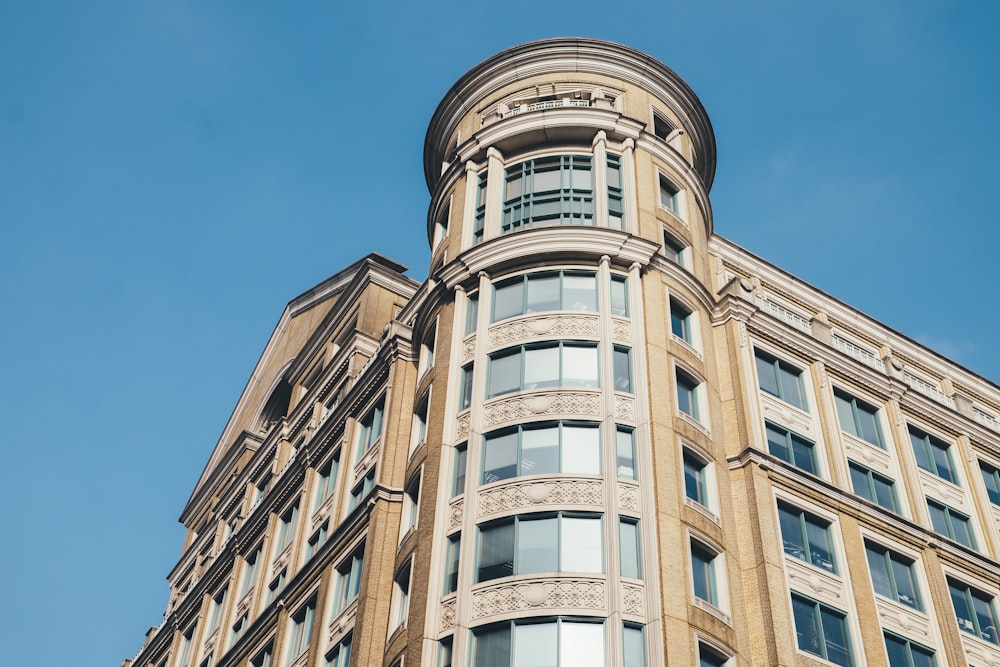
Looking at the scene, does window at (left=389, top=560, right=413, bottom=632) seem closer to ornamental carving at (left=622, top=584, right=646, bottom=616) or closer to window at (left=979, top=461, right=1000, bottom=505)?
ornamental carving at (left=622, top=584, right=646, bottom=616)

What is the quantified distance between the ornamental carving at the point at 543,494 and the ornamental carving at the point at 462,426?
11.0ft

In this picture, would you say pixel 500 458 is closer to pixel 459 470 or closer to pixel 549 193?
pixel 459 470

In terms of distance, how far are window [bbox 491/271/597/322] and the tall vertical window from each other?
3196mm

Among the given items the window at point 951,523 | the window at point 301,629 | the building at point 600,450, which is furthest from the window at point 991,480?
the window at point 301,629

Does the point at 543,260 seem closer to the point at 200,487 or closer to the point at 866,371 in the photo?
the point at 866,371

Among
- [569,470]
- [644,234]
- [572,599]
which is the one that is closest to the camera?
[572,599]

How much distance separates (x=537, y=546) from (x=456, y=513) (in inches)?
132

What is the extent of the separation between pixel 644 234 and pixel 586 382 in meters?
8.47

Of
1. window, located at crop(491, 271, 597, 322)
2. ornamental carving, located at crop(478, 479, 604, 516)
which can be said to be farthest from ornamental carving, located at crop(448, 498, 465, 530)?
window, located at crop(491, 271, 597, 322)

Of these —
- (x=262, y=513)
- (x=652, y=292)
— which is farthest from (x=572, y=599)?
(x=262, y=513)

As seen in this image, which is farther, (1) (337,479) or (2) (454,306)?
(1) (337,479)

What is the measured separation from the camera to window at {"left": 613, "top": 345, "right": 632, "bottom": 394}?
1583 inches

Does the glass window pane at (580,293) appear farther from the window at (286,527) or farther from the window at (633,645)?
the window at (286,527)

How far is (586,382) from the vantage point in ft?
131
